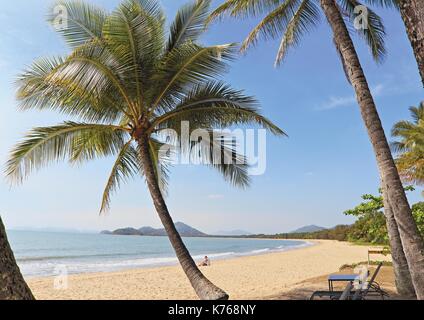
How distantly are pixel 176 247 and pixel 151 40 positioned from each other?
15.1 feet

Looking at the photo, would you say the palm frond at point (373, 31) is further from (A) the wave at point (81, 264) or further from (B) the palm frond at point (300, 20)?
(A) the wave at point (81, 264)

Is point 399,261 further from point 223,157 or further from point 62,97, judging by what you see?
point 62,97

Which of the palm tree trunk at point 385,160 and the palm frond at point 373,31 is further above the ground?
the palm frond at point 373,31

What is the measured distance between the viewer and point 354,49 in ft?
21.8

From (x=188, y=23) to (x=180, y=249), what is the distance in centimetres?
512

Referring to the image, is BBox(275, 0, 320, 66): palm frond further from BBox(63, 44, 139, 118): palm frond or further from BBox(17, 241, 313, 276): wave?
BBox(17, 241, 313, 276): wave

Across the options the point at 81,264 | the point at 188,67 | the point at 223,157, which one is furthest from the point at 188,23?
the point at 81,264

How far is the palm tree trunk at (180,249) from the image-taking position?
7.05m

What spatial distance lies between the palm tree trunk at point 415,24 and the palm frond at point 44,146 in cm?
645

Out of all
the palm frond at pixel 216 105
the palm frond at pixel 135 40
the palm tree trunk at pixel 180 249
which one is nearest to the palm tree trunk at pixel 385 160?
the palm frond at pixel 216 105

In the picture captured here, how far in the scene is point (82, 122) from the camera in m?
8.48
